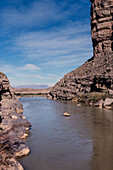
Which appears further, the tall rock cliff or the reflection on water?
the tall rock cliff

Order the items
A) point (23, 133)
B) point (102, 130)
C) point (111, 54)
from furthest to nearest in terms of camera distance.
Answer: point (111, 54), point (102, 130), point (23, 133)

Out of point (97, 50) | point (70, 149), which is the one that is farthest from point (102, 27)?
point (70, 149)

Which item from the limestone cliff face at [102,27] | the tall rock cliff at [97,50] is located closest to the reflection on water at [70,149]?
the tall rock cliff at [97,50]

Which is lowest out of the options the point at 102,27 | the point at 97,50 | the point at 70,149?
the point at 70,149

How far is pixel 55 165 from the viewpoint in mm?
10547

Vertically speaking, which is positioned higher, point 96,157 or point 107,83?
point 107,83

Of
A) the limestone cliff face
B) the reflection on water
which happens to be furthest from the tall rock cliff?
the reflection on water

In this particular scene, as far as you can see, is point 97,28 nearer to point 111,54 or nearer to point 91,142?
point 111,54

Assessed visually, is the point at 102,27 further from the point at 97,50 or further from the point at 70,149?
the point at 70,149

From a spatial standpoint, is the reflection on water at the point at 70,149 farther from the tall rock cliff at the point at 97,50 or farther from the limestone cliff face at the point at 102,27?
the limestone cliff face at the point at 102,27

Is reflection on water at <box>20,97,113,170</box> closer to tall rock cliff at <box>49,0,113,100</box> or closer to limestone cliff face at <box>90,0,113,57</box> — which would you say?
tall rock cliff at <box>49,0,113,100</box>

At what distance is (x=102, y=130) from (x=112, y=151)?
6.56m

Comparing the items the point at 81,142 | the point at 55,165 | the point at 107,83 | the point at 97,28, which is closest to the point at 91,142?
the point at 81,142

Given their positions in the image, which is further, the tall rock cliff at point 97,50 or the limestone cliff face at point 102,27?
the limestone cliff face at point 102,27
